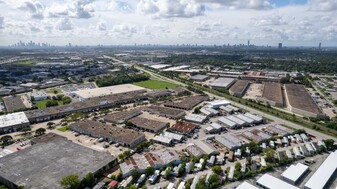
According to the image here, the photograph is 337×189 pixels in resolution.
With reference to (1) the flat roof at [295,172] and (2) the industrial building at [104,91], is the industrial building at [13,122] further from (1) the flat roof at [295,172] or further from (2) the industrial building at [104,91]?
(1) the flat roof at [295,172]

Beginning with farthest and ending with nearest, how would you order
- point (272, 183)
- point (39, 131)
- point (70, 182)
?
1. point (39, 131)
2. point (272, 183)
3. point (70, 182)

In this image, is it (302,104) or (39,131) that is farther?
(302,104)

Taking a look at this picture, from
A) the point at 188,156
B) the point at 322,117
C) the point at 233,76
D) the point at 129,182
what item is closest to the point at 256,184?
the point at 188,156

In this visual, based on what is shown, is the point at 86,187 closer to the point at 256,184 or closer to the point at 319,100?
the point at 256,184

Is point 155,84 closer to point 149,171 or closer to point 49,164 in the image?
point 49,164

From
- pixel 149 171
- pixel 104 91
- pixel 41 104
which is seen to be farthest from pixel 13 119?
pixel 149 171

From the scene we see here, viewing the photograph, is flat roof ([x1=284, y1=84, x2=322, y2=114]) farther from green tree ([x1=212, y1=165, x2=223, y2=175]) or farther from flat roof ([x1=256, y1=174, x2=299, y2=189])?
green tree ([x1=212, y1=165, x2=223, y2=175])

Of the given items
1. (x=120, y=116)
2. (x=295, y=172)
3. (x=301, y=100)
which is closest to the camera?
(x=295, y=172)
